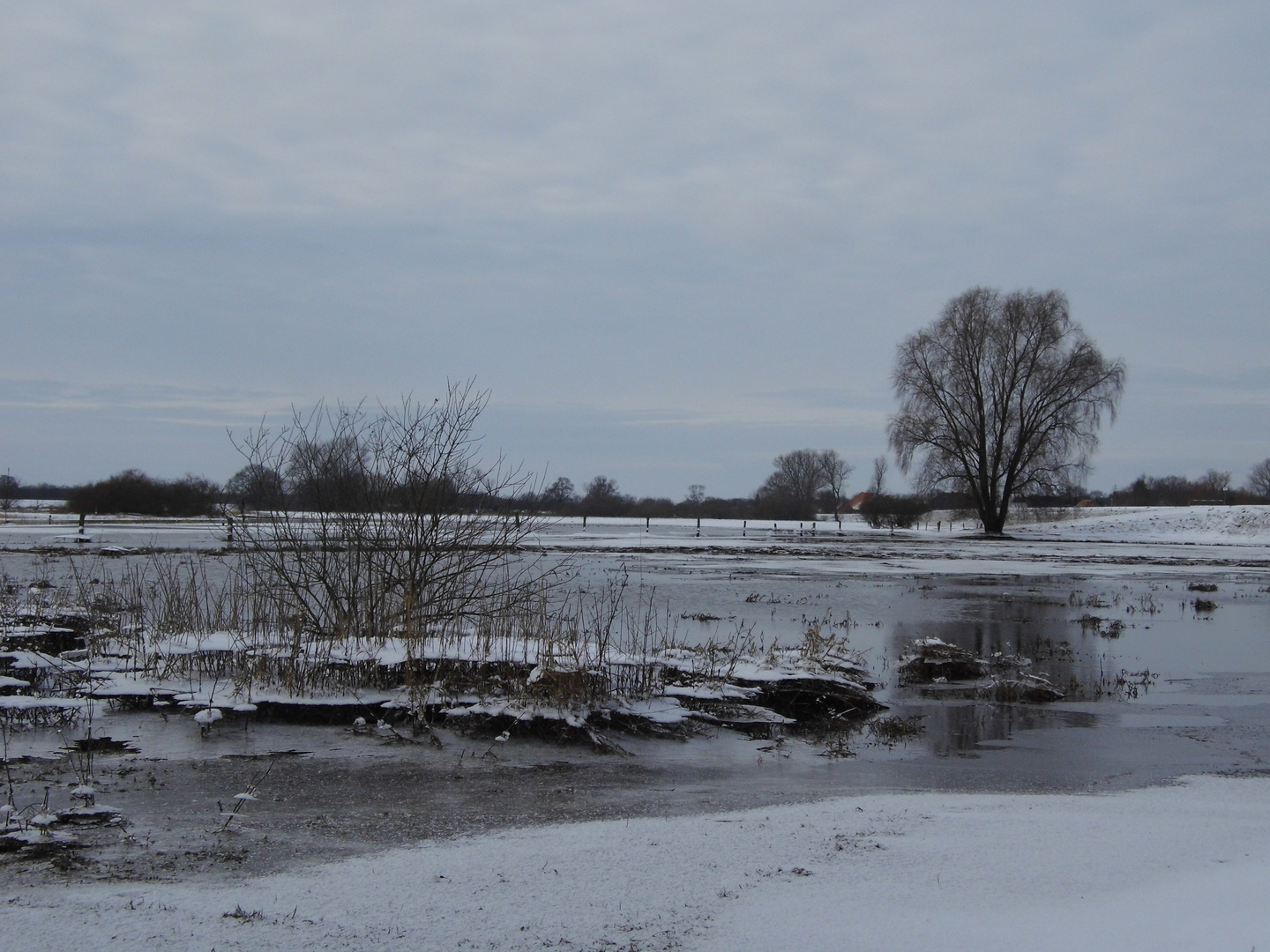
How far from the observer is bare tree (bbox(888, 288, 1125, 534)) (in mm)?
49531

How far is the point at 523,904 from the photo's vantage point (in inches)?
168

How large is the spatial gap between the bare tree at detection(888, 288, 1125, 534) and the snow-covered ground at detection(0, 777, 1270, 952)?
47388 millimetres

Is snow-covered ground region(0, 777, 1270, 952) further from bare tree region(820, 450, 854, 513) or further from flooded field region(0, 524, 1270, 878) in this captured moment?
bare tree region(820, 450, 854, 513)

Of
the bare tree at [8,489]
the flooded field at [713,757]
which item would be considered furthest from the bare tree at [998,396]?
the bare tree at [8,489]

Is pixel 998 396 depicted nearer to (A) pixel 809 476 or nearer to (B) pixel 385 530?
(B) pixel 385 530

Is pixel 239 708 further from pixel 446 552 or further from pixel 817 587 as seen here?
pixel 817 587

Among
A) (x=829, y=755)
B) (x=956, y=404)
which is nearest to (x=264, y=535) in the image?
(x=829, y=755)

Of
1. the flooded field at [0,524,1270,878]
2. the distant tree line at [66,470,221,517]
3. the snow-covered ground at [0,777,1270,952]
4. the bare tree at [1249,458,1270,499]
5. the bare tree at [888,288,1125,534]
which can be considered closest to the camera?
the snow-covered ground at [0,777,1270,952]

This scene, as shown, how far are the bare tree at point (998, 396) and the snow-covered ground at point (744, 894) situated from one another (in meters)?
47.4

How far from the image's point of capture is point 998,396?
5112 cm

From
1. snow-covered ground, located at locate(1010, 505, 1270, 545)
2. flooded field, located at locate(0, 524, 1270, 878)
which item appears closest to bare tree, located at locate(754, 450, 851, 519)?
snow-covered ground, located at locate(1010, 505, 1270, 545)

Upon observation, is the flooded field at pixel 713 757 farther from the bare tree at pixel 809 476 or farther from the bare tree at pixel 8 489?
the bare tree at pixel 809 476

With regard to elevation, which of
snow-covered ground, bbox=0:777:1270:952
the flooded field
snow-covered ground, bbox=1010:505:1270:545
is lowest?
the flooded field

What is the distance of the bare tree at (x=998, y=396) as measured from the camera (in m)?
49.5
